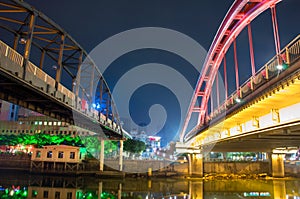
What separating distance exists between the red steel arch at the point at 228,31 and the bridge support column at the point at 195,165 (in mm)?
7119

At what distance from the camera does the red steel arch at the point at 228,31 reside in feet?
82.0

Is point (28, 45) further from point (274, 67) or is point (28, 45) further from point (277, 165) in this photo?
point (277, 165)

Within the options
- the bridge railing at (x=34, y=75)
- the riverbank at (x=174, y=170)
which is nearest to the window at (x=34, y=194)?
the bridge railing at (x=34, y=75)

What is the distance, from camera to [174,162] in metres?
46.8

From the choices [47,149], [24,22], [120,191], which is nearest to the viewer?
[24,22]

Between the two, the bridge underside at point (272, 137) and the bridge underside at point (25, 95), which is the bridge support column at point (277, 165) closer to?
the bridge underside at point (272, 137)

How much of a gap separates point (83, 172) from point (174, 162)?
16.3m

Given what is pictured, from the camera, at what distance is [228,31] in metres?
31.0

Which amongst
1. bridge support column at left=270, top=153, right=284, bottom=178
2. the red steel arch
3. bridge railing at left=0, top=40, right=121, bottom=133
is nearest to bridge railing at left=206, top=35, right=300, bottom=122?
the red steel arch

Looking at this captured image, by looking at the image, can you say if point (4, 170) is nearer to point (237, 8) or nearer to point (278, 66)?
point (237, 8)

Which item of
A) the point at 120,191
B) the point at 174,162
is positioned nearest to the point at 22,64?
the point at 120,191

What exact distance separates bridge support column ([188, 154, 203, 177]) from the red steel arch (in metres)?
7.12

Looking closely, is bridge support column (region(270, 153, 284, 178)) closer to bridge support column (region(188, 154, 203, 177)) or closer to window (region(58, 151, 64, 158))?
bridge support column (region(188, 154, 203, 177))

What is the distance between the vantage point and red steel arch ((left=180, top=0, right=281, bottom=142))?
2500 centimetres
